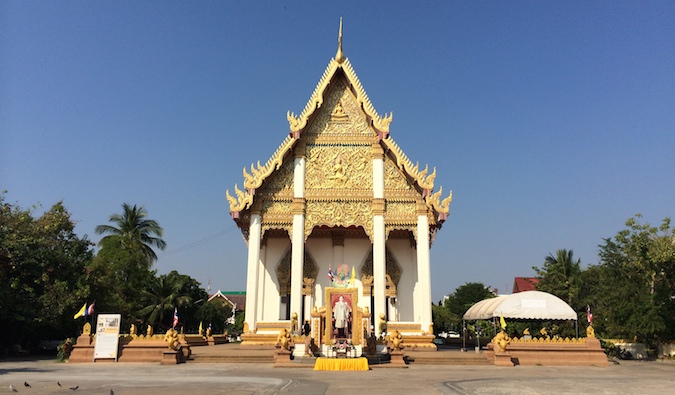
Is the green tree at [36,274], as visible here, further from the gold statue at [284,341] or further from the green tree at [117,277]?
the gold statue at [284,341]

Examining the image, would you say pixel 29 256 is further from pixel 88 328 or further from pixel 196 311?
pixel 196 311

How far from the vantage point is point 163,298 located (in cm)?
3356

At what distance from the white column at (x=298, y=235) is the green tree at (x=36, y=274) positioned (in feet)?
23.4

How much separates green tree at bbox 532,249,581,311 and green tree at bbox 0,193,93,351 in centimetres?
2305

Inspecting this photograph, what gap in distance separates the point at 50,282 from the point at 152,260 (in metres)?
12.0

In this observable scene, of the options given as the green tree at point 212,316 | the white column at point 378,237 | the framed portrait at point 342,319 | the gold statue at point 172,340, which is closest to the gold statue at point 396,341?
the framed portrait at point 342,319

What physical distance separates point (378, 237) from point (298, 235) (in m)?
2.71

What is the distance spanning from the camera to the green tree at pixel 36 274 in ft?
54.7

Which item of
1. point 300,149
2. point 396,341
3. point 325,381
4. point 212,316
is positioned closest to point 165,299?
point 212,316

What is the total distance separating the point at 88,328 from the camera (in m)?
14.7

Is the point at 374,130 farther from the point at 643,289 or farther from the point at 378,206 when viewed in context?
the point at 643,289

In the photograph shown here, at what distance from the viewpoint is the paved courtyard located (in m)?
7.84

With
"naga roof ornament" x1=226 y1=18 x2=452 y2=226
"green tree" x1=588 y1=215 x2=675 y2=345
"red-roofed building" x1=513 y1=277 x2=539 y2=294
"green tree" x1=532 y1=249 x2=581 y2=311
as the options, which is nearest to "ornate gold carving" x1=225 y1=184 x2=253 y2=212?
"naga roof ornament" x1=226 y1=18 x2=452 y2=226

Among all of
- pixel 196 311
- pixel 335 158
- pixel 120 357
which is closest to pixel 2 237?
pixel 120 357
